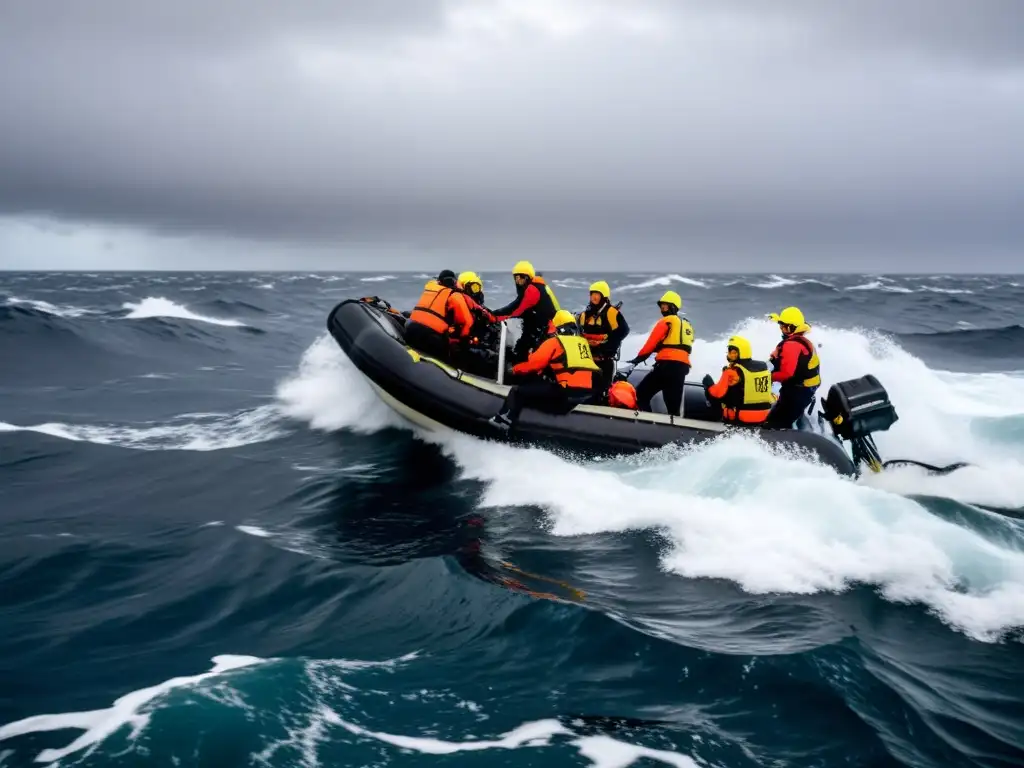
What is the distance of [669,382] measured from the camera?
7.82m

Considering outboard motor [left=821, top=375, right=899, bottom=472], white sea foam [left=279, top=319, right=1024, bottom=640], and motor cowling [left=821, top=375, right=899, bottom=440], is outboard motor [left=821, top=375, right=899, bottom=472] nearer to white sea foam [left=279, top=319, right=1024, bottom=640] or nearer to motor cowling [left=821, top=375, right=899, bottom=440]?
motor cowling [left=821, top=375, right=899, bottom=440]

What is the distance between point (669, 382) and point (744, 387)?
0.87 meters

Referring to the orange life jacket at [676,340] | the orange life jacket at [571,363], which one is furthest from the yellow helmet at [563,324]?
the orange life jacket at [676,340]

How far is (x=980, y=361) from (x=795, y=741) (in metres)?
17.9

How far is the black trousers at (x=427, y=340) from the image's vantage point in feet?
27.9

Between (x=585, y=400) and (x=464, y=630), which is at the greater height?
(x=585, y=400)

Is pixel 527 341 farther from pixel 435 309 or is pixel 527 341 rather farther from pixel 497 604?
pixel 497 604

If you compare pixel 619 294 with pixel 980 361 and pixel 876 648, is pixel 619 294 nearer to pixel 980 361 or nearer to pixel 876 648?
pixel 980 361

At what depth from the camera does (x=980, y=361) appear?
1809 cm

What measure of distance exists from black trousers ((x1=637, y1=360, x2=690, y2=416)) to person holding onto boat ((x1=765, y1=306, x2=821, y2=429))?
2.97 ft

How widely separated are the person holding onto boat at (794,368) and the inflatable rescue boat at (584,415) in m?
0.28

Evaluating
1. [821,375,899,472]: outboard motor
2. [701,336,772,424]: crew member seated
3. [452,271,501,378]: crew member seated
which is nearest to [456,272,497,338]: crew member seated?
[452,271,501,378]: crew member seated

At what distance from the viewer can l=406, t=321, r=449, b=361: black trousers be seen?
335 inches

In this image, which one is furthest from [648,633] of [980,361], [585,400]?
[980,361]
